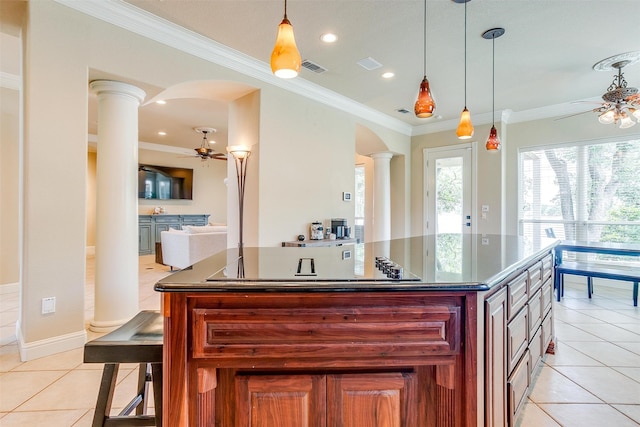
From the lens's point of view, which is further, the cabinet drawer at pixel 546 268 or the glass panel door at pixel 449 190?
the glass panel door at pixel 449 190

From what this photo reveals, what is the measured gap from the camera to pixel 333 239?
445 cm

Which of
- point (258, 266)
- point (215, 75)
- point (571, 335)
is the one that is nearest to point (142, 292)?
point (215, 75)

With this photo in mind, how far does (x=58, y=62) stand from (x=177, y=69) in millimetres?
946

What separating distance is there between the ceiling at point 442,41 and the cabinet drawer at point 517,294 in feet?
7.32

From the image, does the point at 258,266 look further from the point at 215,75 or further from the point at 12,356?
the point at 215,75

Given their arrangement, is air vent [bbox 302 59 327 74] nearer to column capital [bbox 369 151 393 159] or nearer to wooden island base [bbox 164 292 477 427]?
column capital [bbox 369 151 393 159]

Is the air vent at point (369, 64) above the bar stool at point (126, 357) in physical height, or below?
above

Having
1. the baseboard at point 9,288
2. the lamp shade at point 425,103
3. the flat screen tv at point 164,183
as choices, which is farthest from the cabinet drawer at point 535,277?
the flat screen tv at point 164,183

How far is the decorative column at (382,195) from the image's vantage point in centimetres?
640

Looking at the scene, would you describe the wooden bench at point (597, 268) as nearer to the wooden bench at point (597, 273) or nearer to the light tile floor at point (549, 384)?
the wooden bench at point (597, 273)

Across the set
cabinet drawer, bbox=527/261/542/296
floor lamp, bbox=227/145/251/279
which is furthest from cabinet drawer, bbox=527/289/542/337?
floor lamp, bbox=227/145/251/279

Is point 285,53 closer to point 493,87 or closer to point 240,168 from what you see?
point 240,168

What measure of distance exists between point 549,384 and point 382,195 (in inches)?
180

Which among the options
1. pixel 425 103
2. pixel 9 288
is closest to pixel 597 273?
pixel 425 103
